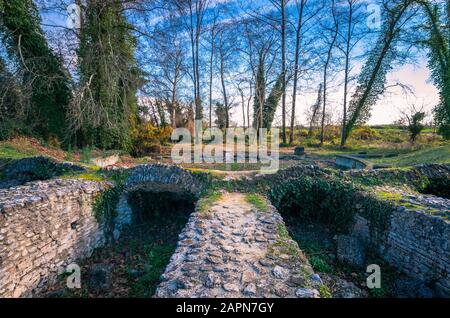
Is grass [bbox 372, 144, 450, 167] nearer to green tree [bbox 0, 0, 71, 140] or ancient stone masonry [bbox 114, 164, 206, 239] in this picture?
ancient stone masonry [bbox 114, 164, 206, 239]

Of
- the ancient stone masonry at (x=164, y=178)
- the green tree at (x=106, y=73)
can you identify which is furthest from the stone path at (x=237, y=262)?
the green tree at (x=106, y=73)

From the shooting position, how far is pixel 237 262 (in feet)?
10.5

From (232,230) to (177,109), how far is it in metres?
21.9

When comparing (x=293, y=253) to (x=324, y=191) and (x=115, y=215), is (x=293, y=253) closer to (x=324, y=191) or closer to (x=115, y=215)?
(x=324, y=191)

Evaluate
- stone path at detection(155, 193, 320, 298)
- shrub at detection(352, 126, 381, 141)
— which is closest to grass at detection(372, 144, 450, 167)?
stone path at detection(155, 193, 320, 298)

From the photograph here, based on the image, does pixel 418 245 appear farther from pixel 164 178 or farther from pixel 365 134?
pixel 365 134

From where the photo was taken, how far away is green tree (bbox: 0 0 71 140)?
10571 millimetres

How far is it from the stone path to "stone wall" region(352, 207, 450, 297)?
2.29 meters

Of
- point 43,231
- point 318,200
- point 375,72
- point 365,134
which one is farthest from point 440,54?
point 43,231

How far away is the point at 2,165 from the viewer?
8070 mm

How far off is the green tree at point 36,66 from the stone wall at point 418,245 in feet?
44.7

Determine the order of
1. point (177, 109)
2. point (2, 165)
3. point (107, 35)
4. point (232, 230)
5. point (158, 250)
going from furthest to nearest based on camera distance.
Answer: point (177, 109), point (107, 35), point (2, 165), point (158, 250), point (232, 230)

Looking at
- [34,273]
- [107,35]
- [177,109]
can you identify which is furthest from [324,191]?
[177,109]
